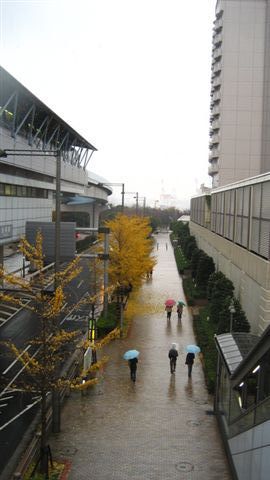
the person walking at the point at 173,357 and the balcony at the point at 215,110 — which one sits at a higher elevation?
the balcony at the point at 215,110

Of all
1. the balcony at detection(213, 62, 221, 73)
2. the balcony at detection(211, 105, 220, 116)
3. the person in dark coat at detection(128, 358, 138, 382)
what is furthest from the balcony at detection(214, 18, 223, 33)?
the person in dark coat at detection(128, 358, 138, 382)

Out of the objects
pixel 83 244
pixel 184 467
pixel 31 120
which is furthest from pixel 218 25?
pixel 184 467

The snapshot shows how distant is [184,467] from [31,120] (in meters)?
25.4

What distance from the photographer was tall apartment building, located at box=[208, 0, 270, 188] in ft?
200

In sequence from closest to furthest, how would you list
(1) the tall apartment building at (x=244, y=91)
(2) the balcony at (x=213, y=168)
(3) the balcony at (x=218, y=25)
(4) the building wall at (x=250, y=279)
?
(4) the building wall at (x=250, y=279) < (1) the tall apartment building at (x=244, y=91) < (3) the balcony at (x=218, y=25) < (2) the balcony at (x=213, y=168)

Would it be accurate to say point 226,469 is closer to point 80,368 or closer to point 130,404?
point 130,404

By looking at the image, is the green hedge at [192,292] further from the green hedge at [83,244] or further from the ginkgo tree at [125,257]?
the green hedge at [83,244]

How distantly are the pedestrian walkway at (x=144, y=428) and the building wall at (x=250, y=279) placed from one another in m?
2.94

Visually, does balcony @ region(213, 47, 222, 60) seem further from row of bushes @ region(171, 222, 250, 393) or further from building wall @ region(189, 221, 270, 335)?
building wall @ region(189, 221, 270, 335)

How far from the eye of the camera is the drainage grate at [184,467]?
1140 centimetres

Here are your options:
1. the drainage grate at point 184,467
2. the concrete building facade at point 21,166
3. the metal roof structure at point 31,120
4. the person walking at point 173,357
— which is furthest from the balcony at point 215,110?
the drainage grate at point 184,467

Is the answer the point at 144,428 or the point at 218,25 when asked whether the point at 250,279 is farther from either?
the point at 218,25

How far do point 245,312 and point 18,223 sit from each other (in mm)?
11955

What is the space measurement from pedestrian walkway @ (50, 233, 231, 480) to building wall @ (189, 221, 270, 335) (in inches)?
116
